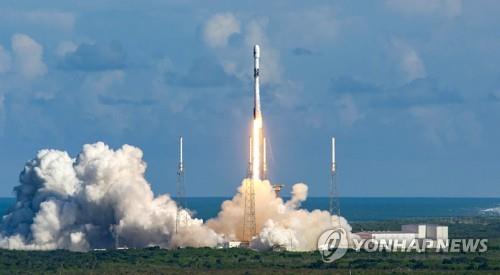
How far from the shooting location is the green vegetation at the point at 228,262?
9256cm

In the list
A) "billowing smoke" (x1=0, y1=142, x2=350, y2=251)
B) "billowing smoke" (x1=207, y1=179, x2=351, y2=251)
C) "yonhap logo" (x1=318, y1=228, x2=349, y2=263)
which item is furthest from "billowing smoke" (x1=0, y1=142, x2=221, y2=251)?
"yonhap logo" (x1=318, y1=228, x2=349, y2=263)

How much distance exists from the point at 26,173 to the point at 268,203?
19.9m

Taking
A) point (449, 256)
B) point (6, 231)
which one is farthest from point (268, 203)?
point (6, 231)

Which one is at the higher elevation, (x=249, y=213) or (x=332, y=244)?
(x=249, y=213)

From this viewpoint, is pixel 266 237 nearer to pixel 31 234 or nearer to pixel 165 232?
pixel 165 232

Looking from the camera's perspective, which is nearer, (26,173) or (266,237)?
(266,237)

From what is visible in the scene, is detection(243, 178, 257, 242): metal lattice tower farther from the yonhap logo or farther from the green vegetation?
the yonhap logo

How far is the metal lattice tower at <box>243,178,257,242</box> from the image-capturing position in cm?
9572

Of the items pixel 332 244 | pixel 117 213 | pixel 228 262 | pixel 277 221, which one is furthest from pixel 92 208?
pixel 332 244

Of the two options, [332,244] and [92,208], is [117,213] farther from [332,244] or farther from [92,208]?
[332,244]

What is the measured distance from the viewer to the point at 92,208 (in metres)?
99.6

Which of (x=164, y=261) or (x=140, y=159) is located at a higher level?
(x=140, y=159)

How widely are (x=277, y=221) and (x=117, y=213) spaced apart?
38.6 ft

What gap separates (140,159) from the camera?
103375 mm
